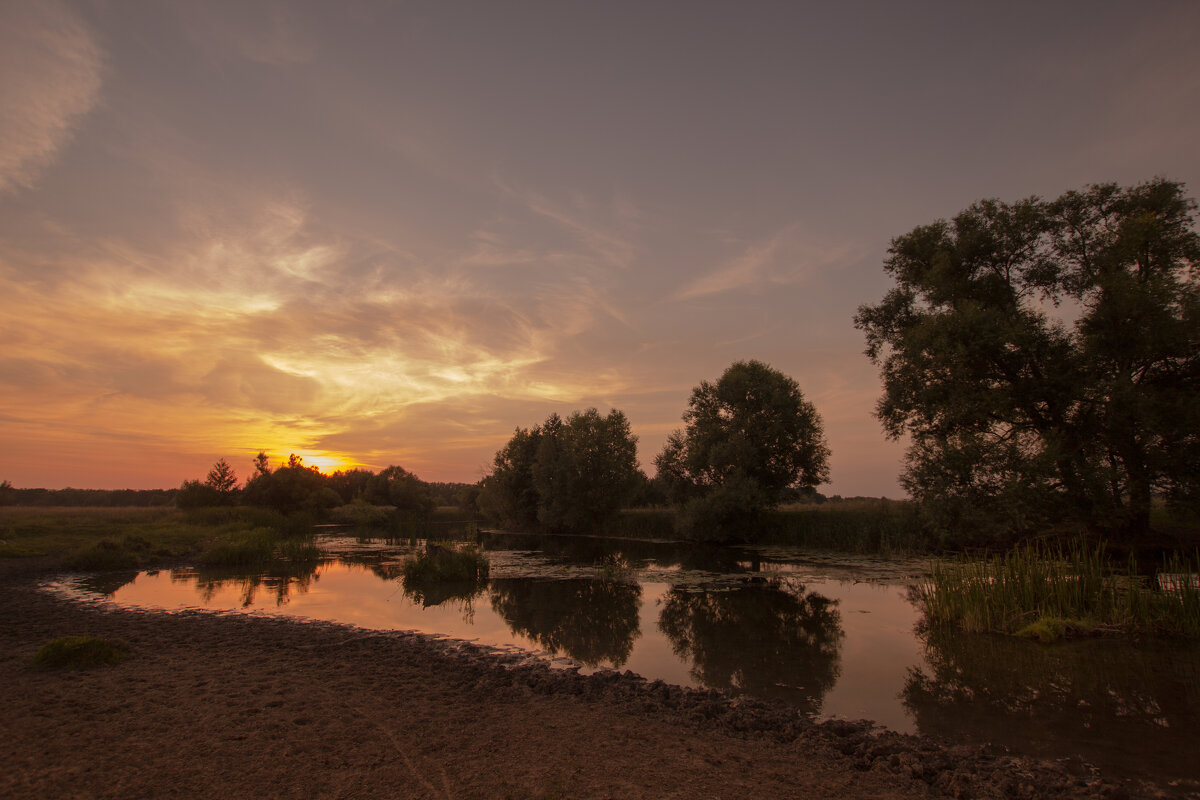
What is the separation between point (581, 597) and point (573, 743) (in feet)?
35.5

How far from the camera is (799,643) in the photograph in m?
11.1

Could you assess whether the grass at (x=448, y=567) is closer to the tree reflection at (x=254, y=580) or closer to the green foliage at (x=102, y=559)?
the tree reflection at (x=254, y=580)

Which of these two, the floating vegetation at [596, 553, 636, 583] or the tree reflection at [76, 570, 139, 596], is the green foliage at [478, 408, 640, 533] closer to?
the floating vegetation at [596, 553, 636, 583]

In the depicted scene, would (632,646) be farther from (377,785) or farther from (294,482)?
(294,482)

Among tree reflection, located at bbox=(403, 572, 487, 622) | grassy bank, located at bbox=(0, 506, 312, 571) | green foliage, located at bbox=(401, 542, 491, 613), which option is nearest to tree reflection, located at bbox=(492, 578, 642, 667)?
tree reflection, located at bbox=(403, 572, 487, 622)

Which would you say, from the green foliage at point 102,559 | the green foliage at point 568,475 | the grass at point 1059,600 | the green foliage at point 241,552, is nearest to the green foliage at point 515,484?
the green foliage at point 568,475

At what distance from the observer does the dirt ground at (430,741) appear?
4.87m

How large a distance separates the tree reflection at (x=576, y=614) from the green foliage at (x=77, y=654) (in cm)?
643

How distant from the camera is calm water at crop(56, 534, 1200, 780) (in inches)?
273

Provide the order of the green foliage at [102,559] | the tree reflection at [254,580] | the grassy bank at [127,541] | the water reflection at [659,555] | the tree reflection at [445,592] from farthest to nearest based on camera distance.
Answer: the water reflection at [659,555], the grassy bank at [127,541], the green foliage at [102,559], the tree reflection at [254,580], the tree reflection at [445,592]

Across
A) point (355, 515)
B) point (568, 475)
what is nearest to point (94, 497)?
point (355, 515)

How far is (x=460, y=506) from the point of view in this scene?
75.6 metres

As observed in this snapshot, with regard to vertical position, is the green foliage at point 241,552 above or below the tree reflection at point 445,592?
above

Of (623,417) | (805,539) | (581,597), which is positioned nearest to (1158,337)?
(805,539)
